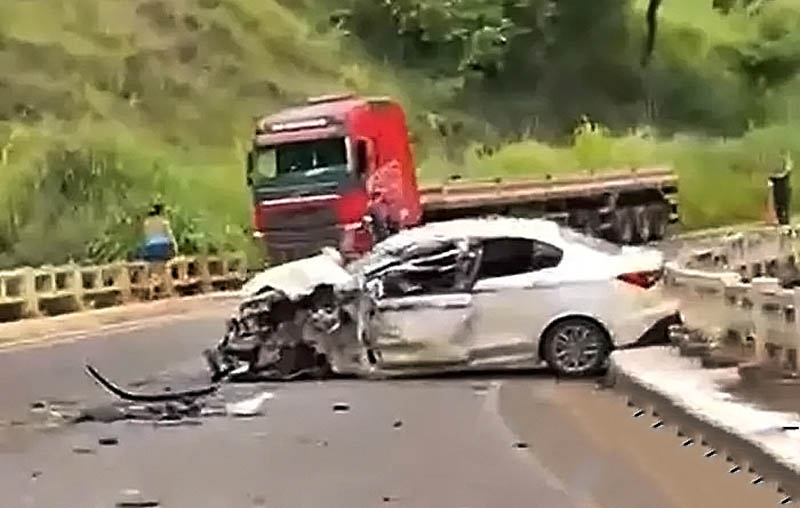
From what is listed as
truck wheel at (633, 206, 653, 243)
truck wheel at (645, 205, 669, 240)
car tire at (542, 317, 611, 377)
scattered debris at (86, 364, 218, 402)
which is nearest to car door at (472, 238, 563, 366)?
car tire at (542, 317, 611, 377)

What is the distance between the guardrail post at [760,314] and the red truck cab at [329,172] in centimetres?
688

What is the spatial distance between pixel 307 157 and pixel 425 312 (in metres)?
6.40

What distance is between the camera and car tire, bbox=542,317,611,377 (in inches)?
497

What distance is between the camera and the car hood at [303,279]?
13.1m

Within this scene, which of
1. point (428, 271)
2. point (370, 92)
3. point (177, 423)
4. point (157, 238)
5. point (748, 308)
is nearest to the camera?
point (748, 308)

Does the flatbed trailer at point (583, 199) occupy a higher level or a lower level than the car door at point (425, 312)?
higher

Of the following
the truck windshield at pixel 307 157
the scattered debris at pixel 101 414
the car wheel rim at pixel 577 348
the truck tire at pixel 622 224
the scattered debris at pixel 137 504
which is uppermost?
the truck windshield at pixel 307 157

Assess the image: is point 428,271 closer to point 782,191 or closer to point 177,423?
point 177,423

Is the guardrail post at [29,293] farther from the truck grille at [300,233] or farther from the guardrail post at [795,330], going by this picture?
the guardrail post at [795,330]

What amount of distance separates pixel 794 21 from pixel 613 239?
3.43m

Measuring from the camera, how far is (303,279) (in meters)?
13.3

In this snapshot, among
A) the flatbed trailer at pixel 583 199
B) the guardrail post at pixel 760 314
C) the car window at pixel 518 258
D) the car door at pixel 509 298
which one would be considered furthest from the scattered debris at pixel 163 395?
the flatbed trailer at pixel 583 199

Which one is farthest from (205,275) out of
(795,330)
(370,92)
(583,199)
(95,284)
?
(795,330)

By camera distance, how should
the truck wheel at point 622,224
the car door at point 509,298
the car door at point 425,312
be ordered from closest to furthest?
the car door at point 509,298, the car door at point 425,312, the truck wheel at point 622,224
